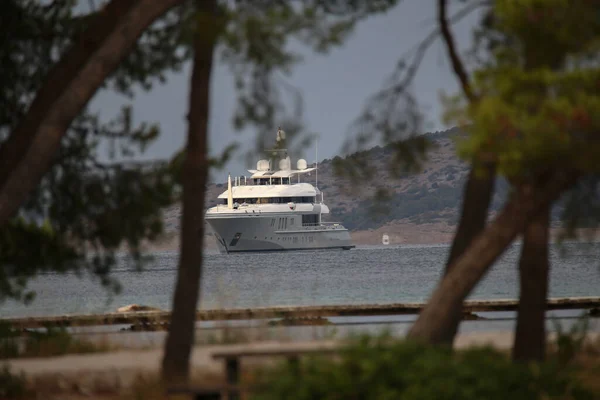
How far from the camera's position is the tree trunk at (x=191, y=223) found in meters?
7.58

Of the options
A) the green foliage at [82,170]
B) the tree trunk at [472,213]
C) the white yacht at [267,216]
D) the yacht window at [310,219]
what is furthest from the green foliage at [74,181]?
the yacht window at [310,219]

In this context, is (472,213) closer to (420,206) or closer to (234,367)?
(234,367)

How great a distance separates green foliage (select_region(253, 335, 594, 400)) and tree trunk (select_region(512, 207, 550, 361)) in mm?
1374

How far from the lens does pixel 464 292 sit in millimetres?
6309

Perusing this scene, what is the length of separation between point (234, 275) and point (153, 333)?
37.3m

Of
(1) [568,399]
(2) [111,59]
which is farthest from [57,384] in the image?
(1) [568,399]

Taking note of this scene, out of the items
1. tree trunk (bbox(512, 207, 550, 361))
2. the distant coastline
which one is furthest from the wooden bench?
the distant coastline

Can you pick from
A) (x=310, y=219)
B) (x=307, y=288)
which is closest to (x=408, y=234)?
(x=310, y=219)

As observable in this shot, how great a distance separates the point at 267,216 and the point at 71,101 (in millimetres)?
65165

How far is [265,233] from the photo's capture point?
73438 millimetres

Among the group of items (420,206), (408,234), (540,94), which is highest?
(420,206)

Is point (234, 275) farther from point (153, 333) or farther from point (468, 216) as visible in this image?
point (468, 216)

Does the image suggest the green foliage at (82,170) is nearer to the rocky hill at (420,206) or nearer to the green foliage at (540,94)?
the green foliage at (540,94)

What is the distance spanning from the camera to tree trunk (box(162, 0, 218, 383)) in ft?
24.9
